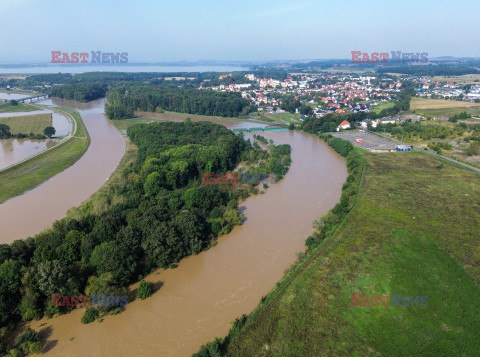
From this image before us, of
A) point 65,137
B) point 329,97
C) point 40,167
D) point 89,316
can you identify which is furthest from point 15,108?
point 329,97

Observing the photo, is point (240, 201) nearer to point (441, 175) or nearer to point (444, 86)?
point (441, 175)

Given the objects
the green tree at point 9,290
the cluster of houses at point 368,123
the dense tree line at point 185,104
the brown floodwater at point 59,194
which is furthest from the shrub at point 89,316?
the dense tree line at point 185,104

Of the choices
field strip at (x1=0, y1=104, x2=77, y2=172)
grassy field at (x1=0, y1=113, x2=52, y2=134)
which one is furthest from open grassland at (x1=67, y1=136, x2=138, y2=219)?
grassy field at (x1=0, y1=113, x2=52, y2=134)

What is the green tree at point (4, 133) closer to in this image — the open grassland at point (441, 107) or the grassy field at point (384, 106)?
the grassy field at point (384, 106)

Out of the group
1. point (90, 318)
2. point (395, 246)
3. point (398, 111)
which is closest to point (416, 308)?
point (395, 246)

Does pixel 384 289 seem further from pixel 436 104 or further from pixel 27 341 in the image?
pixel 436 104

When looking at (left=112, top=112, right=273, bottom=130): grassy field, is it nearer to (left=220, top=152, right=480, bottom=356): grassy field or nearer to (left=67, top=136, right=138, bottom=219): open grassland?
(left=67, top=136, right=138, bottom=219): open grassland
